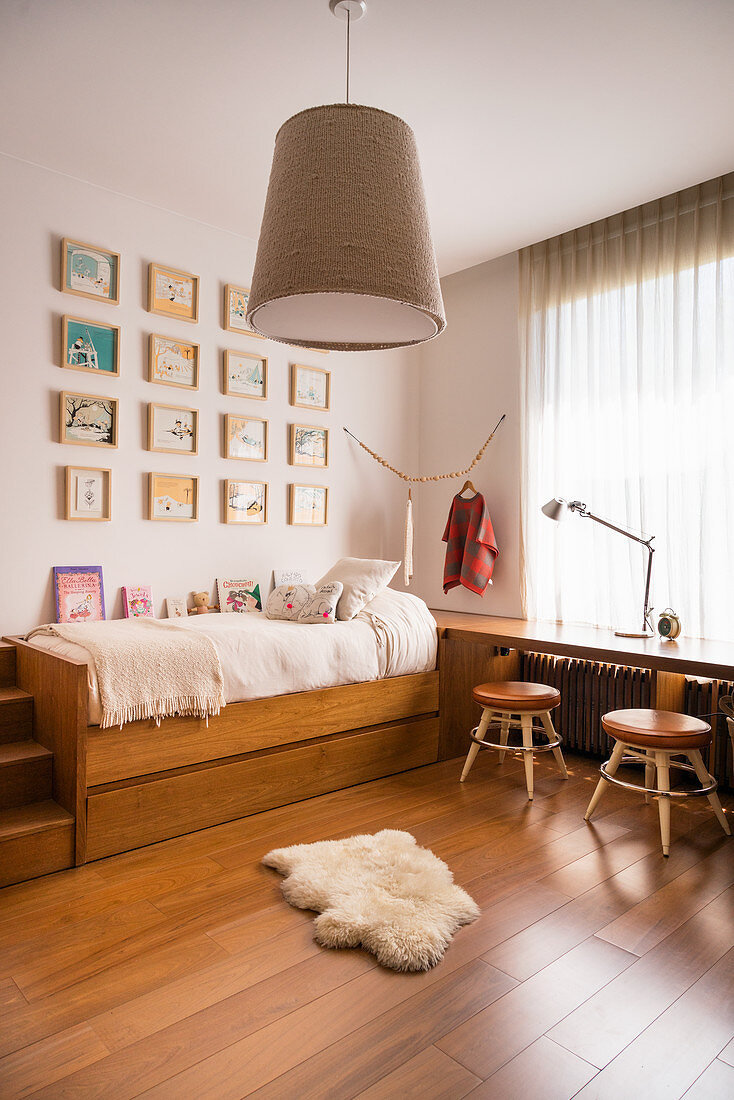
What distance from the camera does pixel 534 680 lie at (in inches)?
154

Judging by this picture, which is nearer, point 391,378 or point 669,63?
point 669,63

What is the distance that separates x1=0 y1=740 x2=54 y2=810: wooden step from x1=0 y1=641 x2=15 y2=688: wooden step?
0.37 m

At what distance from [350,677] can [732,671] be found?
1505 millimetres

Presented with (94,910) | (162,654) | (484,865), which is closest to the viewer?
(94,910)

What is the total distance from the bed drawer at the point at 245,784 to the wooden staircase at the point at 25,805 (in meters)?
0.11

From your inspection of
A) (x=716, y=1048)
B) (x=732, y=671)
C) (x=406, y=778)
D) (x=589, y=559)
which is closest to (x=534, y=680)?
(x=589, y=559)

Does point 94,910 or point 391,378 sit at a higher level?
point 391,378

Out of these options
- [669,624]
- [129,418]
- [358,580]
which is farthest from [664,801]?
[129,418]

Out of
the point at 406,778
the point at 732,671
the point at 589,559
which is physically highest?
the point at 589,559

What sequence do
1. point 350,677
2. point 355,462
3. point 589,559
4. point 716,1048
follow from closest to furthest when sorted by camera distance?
point 716,1048 < point 350,677 < point 589,559 < point 355,462

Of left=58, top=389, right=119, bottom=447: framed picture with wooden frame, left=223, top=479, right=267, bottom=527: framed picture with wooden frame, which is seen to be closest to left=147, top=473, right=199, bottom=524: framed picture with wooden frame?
left=223, top=479, right=267, bottom=527: framed picture with wooden frame

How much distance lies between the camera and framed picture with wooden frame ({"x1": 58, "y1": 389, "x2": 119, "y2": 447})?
3207 mm

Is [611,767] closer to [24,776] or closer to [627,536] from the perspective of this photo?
[627,536]

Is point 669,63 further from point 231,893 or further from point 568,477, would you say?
point 231,893
